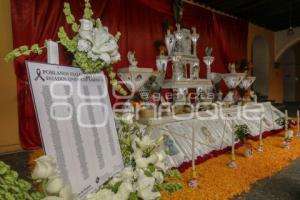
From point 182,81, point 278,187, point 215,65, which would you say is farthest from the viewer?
point 215,65

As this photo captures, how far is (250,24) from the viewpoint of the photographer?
29.2ft

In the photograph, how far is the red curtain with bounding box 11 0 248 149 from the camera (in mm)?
3984

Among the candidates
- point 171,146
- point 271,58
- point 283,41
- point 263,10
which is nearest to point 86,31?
point 171,146

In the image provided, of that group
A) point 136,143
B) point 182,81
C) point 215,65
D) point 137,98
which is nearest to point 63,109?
point 136,143

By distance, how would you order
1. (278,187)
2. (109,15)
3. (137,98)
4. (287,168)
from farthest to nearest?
(109,15) < (137,98) < (287,168) < (278,187)

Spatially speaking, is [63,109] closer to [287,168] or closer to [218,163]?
[218,163]

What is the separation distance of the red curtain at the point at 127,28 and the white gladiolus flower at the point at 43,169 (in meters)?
0.45

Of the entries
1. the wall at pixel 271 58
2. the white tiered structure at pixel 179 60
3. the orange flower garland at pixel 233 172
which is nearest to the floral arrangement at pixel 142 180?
the orange flower garland at pixel 233 172

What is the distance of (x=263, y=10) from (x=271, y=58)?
240cm

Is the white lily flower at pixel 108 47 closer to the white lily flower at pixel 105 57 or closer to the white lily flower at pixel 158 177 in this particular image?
the white lily flower at pixel 105 57

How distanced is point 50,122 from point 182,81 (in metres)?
3.77

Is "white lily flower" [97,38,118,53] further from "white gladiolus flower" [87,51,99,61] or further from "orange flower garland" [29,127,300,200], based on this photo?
"orange flower garland" [29,127,300,200]

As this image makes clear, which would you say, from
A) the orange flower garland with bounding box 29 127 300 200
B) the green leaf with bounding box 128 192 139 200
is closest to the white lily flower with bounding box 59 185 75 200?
the green leaf with bounding box 128 192 139 200

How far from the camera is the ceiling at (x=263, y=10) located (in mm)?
A: 7293
